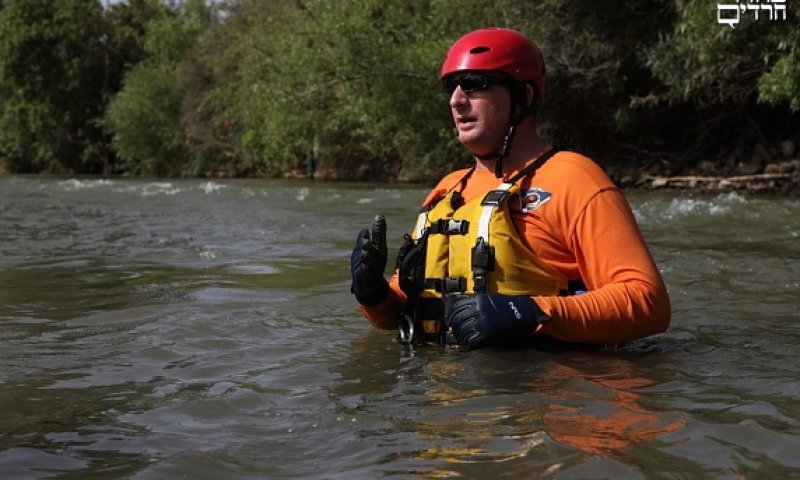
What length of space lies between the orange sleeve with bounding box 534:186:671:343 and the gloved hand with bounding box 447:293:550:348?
60 mm

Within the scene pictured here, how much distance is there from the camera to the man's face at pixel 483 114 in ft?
12.7

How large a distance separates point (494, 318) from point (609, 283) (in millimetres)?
455

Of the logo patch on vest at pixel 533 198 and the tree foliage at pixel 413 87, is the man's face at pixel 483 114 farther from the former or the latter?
the tree foliage at pixel 413 87

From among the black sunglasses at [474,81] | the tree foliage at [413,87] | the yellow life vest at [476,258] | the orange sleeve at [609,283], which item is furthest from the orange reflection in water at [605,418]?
the tree foliage at [413,87]

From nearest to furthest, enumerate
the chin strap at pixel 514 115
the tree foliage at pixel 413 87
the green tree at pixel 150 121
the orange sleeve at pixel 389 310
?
1. the chin strap at pixel 514 115
2. the orange sleeve at pixel 389 310
3. the tree foliage at pixel 413 87
4. the green tree at pixel 150 121

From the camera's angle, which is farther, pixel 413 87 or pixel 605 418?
pixel 413 87

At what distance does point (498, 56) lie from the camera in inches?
150

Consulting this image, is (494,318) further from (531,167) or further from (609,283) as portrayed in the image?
(531,167)

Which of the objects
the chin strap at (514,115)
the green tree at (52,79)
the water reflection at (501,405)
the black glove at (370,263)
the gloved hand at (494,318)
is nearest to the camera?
the water reflection at (501,405)

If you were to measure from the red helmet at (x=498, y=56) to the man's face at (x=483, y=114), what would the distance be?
0.08 metres

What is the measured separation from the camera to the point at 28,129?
153 feet

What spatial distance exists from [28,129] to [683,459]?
1898 inches

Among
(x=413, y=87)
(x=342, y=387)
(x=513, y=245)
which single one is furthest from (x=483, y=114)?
(x=413, y=87)

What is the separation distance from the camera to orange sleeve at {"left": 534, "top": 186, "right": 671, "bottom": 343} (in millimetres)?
3521
